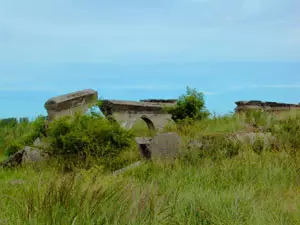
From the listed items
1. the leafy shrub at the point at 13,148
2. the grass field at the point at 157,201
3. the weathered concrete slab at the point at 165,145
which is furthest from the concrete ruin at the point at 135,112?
the grass field at the point at 157,201

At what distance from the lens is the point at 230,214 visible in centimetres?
438

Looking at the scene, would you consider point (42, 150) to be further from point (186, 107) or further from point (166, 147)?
point (186, 107)

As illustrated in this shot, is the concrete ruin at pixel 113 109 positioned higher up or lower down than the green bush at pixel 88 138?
higher up

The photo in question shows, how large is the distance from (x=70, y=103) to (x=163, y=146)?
13.8ft

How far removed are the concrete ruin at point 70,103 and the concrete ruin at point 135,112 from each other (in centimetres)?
57

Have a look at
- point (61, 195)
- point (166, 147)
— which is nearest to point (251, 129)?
point (166, 147)

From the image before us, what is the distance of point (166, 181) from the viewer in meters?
6.71

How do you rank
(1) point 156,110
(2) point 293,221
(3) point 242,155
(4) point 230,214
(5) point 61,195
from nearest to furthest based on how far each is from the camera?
(5) point 61,195 → (4) point 230,214 → (2) point 293,221 → (3) point 242,155 → (1) point 156,110

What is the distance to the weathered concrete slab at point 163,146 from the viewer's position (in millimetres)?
9734

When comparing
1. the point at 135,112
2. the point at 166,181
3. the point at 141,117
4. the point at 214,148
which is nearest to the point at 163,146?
the point at 214,148

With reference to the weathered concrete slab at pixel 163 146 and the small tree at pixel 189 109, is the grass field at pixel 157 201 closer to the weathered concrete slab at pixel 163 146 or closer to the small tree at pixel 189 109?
the weathered concrete slab at pixel 163 146

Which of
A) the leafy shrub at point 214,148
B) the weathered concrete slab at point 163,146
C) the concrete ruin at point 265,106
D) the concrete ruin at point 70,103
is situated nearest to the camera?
the leafy shrub at point 214,148

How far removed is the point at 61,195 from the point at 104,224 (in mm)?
566

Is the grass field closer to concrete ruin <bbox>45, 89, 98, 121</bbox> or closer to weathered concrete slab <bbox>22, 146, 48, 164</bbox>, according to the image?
weathered concrete slab <bbox>22, 146, 48, 164</bbox>
